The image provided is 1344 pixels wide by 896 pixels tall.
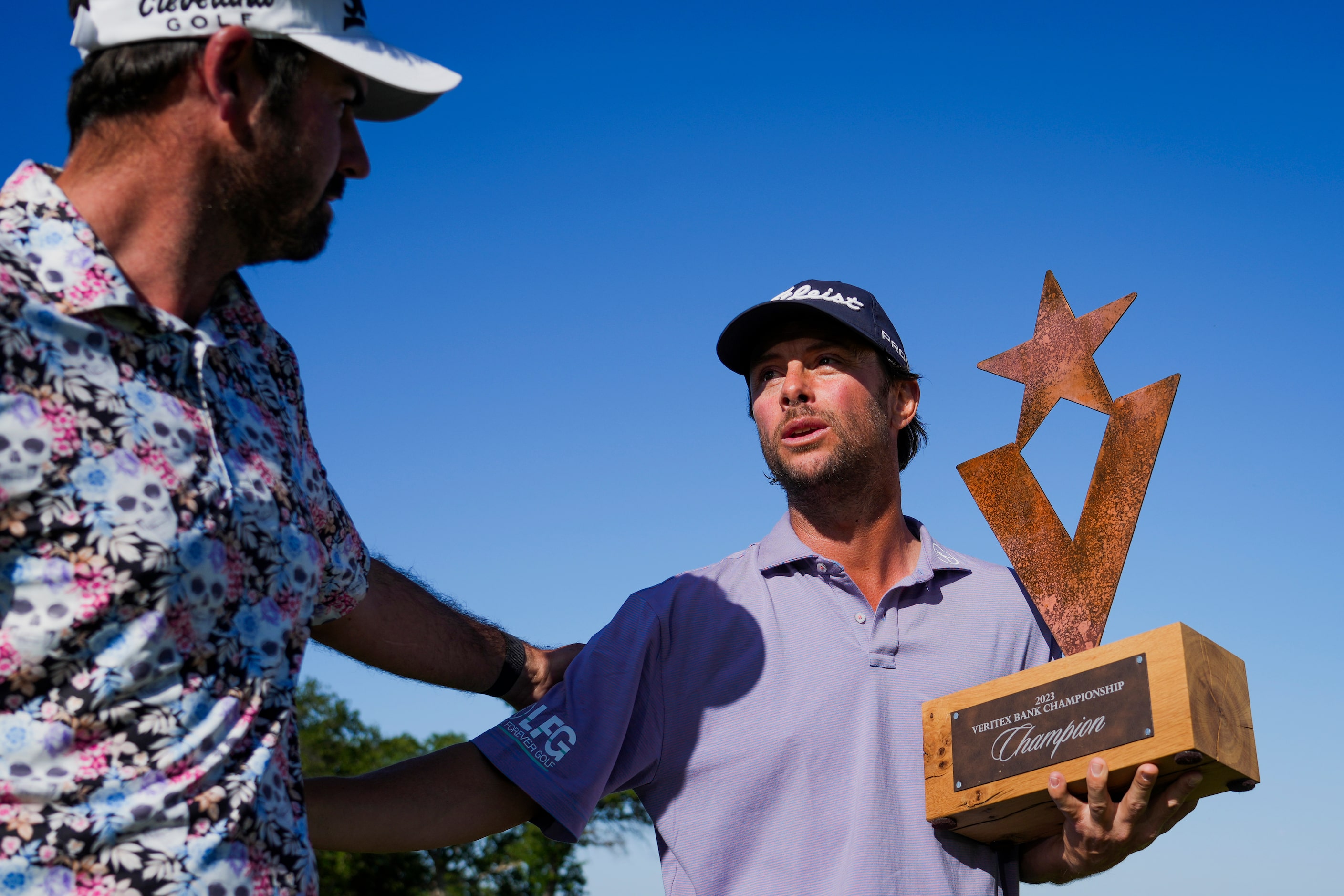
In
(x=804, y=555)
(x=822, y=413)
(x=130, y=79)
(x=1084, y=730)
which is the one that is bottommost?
(x=1084, y=730)

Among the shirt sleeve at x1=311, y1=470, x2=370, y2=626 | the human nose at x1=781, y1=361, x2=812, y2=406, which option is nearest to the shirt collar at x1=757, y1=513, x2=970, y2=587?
the human nose at x1=781, y1=361, x2=812, y2=406

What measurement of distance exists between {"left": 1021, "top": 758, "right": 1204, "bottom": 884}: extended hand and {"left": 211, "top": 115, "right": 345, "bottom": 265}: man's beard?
2091 millimetres

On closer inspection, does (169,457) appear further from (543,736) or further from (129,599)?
(543,736)

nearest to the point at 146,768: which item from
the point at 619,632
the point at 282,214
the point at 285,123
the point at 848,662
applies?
the point at 282,214

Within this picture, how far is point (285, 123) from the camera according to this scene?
2.21 meters

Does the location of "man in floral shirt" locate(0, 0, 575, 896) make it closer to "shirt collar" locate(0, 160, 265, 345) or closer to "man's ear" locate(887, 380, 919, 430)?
"shirt collar" locate(0, 160, 265, 345)

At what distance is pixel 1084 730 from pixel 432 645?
1.69m

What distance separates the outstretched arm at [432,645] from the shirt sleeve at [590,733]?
166 mm

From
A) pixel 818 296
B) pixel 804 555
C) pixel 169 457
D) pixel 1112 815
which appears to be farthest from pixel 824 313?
pixel 169 457

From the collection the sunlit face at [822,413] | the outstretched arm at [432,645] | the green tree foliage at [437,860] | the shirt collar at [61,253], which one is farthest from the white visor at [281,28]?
the green tree foliage at [437,860]

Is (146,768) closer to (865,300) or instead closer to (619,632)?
(619,632)

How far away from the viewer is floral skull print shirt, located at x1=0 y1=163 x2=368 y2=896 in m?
1.69

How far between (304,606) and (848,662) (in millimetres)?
1621

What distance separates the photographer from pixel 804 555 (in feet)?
11.5
